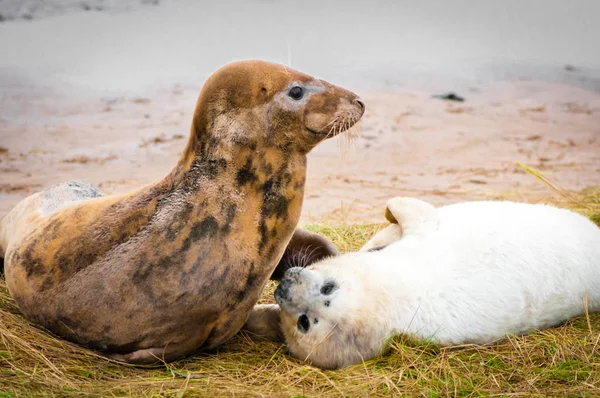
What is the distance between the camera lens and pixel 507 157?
29.9 feet

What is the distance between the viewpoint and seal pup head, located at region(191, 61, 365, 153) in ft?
9.21

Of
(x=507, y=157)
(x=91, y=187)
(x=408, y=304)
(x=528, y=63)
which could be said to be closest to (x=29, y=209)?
(x=91, y=187)

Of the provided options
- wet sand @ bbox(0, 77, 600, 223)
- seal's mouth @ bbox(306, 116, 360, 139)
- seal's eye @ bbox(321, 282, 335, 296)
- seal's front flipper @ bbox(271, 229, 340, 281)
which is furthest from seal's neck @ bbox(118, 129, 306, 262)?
wet sand @ bbox(0, 77, 600, 223)

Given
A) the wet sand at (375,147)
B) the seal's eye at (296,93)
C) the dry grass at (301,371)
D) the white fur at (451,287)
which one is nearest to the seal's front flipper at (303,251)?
the white fur at (451,287)

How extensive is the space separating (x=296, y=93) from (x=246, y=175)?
417 millimetres

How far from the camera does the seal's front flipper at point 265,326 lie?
344 cm

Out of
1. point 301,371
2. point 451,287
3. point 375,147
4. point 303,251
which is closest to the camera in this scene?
point 301,371

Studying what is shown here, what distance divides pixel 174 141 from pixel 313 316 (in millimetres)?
6782

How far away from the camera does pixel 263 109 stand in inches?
111

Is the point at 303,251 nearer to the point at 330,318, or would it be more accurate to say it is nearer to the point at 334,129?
the point at 330,318

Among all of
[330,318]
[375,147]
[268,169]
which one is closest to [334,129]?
[268,169]

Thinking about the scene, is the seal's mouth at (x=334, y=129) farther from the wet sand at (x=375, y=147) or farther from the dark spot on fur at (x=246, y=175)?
the wet sand at (x=375, y=147)

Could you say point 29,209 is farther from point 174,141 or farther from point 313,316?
point 174,141

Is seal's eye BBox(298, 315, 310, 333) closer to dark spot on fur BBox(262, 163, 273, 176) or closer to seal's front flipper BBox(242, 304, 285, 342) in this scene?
seal's front flipper BBox(242, 304, 285, 342)
